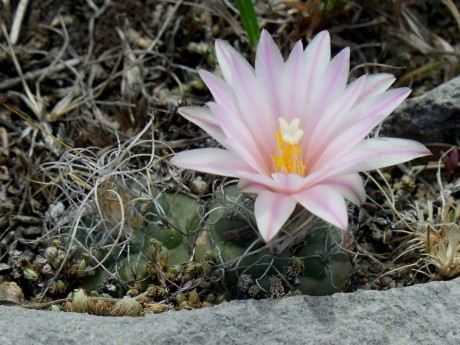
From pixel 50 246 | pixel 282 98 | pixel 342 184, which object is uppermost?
pixel 282 98

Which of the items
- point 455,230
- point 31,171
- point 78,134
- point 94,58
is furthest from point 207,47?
point 455,230

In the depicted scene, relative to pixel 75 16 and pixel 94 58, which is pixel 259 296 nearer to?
pixel 94 58

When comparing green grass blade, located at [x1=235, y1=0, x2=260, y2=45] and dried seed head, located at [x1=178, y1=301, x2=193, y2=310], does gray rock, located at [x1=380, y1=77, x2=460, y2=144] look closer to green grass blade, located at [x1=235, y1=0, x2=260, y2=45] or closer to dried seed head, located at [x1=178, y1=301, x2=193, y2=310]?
green grass blade, located at [x1=235, y1=0, x2=260, y2=45]

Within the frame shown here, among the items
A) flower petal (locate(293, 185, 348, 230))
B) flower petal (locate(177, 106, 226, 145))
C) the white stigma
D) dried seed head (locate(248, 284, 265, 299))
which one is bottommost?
dried seed head (locate(248, 284, 265, 299))

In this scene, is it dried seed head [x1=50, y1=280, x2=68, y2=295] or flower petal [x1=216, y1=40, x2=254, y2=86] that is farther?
dried seed head [x1=50, y1=280, x2=68, y2=295]

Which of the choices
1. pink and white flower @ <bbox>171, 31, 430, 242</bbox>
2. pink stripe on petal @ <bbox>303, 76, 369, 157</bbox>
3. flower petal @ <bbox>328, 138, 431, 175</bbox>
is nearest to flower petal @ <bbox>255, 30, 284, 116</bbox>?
pink and white flower @ <bbox>171, 31, 430, 242</bbox>

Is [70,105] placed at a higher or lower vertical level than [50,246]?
higher
